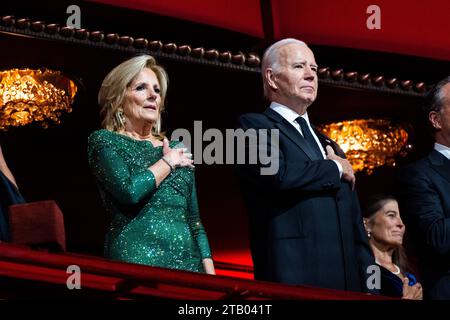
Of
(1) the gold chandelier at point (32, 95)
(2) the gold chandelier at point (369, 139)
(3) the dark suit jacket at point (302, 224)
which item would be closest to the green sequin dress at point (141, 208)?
(3) the dark suit jacket at point (302, 224)

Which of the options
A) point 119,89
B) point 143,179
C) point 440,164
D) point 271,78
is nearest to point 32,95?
point 119,89

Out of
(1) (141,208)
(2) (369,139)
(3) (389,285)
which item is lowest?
(3) (389,285)

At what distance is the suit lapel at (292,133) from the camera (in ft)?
10.8

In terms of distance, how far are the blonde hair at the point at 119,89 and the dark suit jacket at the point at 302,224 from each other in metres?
0.34

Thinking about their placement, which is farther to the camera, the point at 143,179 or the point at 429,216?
the point at 429,216

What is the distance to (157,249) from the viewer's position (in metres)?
3.19

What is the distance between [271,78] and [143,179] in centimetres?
48

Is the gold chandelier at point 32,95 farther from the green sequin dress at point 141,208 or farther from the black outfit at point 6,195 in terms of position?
the black outfit at point 6,195

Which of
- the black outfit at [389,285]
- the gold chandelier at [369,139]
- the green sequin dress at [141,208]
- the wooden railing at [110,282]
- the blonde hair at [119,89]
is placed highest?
the gold chandelier at [369,139]

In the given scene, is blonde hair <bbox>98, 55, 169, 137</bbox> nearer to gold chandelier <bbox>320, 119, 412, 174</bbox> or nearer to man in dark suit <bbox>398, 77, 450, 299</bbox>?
man in dark suit <bbox>398, 77, 450, 299</bbox>

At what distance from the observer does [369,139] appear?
4953 mm

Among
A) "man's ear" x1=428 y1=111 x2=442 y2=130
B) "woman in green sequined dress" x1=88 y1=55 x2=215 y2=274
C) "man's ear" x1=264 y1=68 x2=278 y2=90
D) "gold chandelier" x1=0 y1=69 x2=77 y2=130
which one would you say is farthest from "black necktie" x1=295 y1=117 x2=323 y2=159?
"gold chandelier" x1=0 y1=69 x2=77 y2=130

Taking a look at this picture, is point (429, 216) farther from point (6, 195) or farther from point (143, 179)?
point (6, 195)
